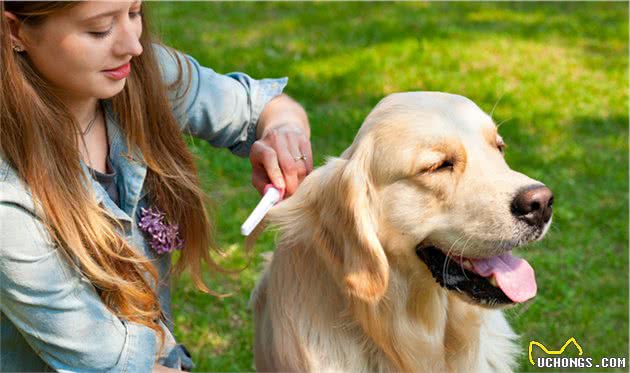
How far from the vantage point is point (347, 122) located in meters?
6.80

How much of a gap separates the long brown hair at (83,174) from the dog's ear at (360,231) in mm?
693

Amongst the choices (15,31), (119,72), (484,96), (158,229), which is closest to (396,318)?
(158,229)

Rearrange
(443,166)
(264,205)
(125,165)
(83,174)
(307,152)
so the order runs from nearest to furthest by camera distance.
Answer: (443,166) < (83,174) < (264,205) < (125,165) < (307,152)

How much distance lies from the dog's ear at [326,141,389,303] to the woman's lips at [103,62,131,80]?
76cm

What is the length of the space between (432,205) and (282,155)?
62 centimetres

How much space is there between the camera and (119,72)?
2902 millimetres

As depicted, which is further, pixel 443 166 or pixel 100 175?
pixel 100 175

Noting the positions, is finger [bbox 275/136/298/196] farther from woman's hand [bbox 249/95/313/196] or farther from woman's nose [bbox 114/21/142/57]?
woman's nose [bbox 114/21/142/57]

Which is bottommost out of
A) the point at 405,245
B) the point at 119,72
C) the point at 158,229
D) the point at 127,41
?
the point at 158,229

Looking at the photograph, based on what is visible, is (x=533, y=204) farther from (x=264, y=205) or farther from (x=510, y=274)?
(x=264, y=205)

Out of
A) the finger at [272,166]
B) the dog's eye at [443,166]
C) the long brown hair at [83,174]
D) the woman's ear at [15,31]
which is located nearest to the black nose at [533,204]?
the dog's eye at [443,166]

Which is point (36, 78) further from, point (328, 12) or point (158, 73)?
point (328, 12)

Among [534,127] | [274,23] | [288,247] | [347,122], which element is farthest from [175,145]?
[274,23]

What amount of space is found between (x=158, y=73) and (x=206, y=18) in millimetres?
6519
